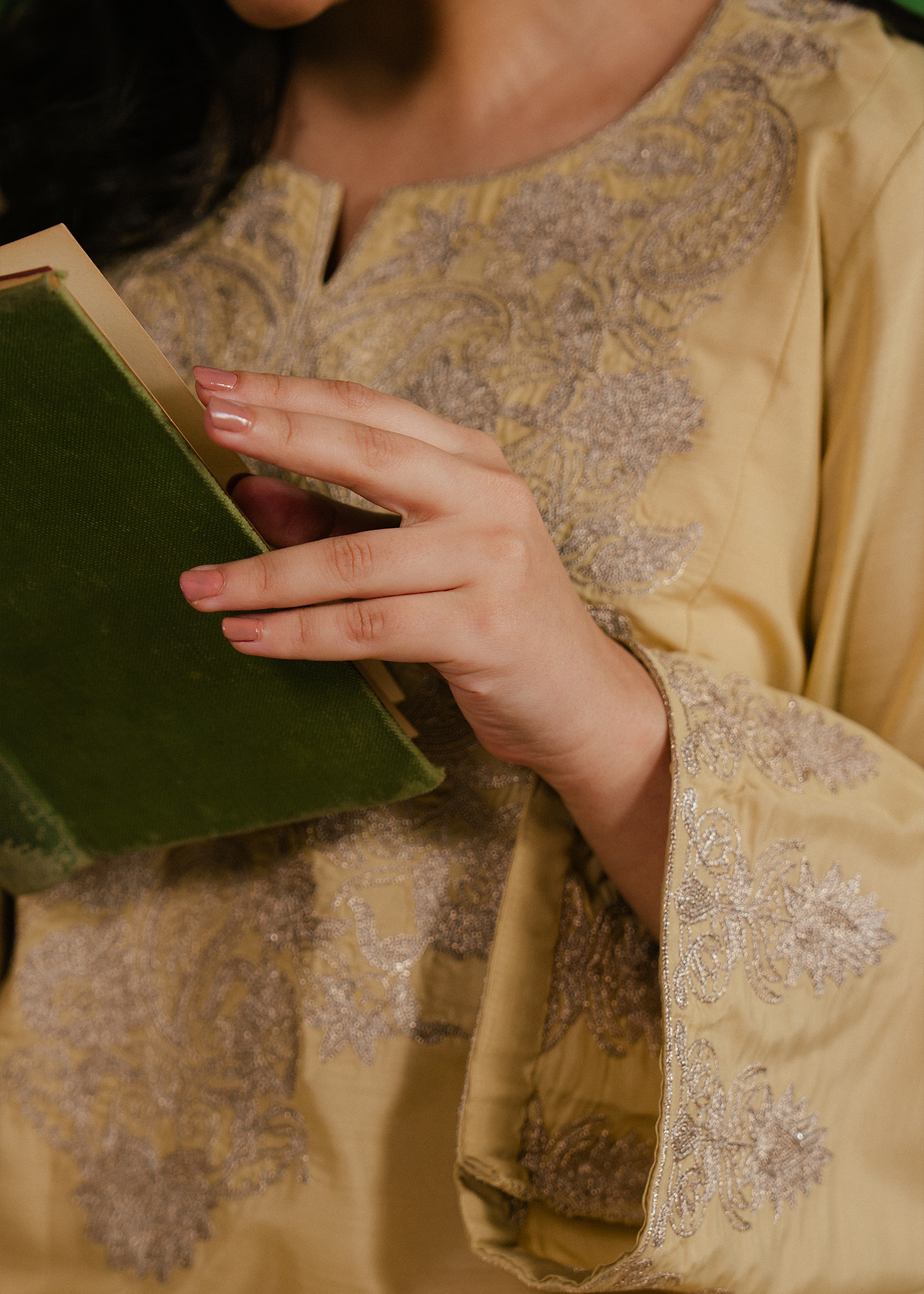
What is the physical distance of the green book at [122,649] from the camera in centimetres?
40

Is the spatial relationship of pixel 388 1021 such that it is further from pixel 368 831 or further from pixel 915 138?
pixel 915 138

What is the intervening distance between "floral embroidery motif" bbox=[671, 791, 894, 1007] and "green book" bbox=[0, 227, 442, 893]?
5.7 inches

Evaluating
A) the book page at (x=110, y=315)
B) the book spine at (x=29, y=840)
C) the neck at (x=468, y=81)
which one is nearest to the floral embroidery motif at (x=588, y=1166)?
the book spine at (x=29, y=840)

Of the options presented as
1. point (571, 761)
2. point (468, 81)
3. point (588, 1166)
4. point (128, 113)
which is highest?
point (128, 113)

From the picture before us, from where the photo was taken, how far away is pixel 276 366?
73 cm

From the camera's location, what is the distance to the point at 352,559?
0.40 metres

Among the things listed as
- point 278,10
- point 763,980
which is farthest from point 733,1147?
point 278,10

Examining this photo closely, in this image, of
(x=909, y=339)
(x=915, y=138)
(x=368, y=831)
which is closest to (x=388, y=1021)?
(x=368, y=831)

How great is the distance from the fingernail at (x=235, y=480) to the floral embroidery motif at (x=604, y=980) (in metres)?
0.30

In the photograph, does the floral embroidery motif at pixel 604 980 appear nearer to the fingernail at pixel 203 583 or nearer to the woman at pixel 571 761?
the woman at pixel 571 761

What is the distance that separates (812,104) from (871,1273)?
2.28ft

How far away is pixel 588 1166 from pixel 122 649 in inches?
15.1

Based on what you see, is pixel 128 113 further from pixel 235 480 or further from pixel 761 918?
pixel 761 918

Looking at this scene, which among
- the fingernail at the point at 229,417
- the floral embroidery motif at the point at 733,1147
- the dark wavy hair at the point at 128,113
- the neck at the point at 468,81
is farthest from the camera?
the dark wavy hair at the point at 128,113
